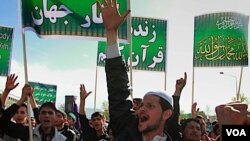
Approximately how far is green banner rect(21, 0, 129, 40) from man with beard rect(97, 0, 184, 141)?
2428 millimetres

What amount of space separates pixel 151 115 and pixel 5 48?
729 cm

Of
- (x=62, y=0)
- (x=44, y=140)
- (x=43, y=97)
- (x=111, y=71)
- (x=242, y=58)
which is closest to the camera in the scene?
(x=111, y=71)

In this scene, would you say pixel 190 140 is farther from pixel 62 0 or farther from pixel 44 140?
pixel 62 0

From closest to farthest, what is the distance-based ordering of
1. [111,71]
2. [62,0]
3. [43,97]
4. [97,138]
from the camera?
1. [111,71]
2. [62,0]
3. [97,138]
4. [43,97]

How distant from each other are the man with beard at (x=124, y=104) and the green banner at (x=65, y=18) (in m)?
2.43

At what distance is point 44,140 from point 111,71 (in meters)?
2.33

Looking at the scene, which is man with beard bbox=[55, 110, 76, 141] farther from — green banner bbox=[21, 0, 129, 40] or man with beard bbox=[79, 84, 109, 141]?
green banner bbox=[21, 0, 129, 40]

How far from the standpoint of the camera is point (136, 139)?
223 cm

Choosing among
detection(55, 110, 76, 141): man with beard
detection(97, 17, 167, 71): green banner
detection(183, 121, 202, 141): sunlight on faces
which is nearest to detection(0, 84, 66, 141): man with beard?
detection(55, 110, 76, 141): man with beard

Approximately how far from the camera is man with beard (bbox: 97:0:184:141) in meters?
2.15

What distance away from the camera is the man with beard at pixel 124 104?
2.15 metres

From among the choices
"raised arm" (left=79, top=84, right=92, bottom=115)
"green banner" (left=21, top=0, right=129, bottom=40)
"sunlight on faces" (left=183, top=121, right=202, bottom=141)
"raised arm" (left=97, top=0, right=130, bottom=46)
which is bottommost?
"sunlight on faces" (left=183, top=121, right=202, bottom=141)

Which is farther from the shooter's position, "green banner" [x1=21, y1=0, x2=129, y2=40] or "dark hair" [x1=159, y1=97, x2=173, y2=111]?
"green banner" [x1=21, y1=0, x2=129, y2=40]

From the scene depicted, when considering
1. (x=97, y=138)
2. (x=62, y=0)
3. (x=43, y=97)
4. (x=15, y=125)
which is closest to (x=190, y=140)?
(x=97, y=138)
